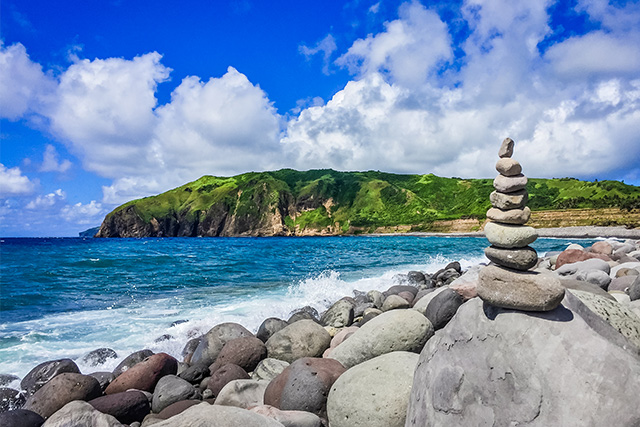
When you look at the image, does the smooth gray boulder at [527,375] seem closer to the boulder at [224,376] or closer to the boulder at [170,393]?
the boulder at [224,376]

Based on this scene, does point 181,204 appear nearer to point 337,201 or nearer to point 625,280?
point 337,201

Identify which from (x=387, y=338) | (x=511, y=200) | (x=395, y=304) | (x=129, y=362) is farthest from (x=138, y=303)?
(x=511, y=200)

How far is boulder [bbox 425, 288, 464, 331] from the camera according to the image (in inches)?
304

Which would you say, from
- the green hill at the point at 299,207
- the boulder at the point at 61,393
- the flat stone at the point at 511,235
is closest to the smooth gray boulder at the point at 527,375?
the flat stone at the point at 511,235

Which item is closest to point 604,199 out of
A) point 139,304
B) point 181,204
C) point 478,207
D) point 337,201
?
point 478,207

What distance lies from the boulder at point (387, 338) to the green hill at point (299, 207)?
440ft

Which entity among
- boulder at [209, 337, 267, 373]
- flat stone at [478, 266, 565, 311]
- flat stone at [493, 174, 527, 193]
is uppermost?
flat stone at [493, 174, 527, 193]

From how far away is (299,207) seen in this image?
547 feet

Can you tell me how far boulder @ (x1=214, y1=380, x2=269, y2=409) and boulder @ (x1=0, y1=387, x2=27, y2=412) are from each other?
393 centimetres

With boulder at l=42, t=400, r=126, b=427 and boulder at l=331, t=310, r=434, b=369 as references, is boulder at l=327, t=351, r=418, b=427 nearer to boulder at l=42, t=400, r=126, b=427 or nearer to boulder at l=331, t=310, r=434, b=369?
boulder at l=331, t=310, r=434, b=369

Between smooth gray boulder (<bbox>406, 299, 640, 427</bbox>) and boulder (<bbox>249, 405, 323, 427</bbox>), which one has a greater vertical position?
smooth gray boulder (<bbox>406, 299, 640, 427</bbox>)

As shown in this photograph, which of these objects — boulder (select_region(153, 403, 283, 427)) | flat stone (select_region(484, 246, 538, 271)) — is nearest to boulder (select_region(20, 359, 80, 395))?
boulder (select_region(153, 403, 283, 427))

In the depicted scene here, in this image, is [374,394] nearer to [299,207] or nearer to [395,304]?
[395,304]

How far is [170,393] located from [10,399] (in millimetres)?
2944
